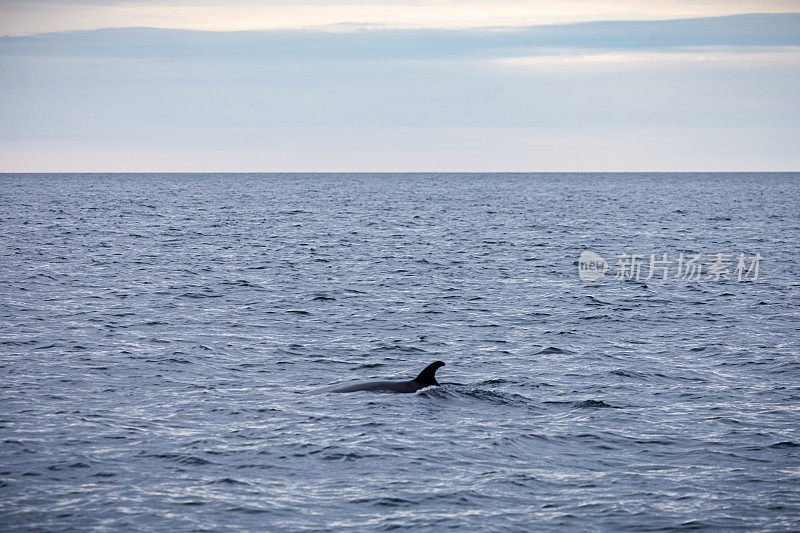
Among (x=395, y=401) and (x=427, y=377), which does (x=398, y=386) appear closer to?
(x=427, y=377)

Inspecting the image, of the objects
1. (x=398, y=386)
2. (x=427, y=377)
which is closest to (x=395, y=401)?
(x=398, y=386)

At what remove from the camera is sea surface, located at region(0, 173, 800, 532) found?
40.0 feet

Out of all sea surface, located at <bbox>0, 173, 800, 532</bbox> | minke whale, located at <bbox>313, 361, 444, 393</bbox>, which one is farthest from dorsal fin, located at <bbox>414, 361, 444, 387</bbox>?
sea surface, located at <bbox>0, 173, 800, 532</bbox>

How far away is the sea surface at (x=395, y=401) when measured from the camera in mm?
12188

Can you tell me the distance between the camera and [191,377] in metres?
19.6

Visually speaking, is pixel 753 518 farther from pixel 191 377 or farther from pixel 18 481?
pixel 191 377

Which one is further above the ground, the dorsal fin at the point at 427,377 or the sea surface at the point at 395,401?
the dorsal fin at the point at 427,377

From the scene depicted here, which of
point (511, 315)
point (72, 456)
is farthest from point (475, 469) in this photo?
point (511, 315)

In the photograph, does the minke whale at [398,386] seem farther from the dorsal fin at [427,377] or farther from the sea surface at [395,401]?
the sea surface at [395,401]

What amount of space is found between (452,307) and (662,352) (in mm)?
9451

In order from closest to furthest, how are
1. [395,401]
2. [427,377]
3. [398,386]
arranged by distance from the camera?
1. [395,401]
2. [427,377]
3. [398,386]

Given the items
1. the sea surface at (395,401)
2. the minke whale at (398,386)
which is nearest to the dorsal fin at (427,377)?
the minke whale at (398,386)

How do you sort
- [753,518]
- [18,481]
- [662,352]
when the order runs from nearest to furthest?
[753,518]
[18,481]
[662,352]

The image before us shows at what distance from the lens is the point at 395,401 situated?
57.7ft
